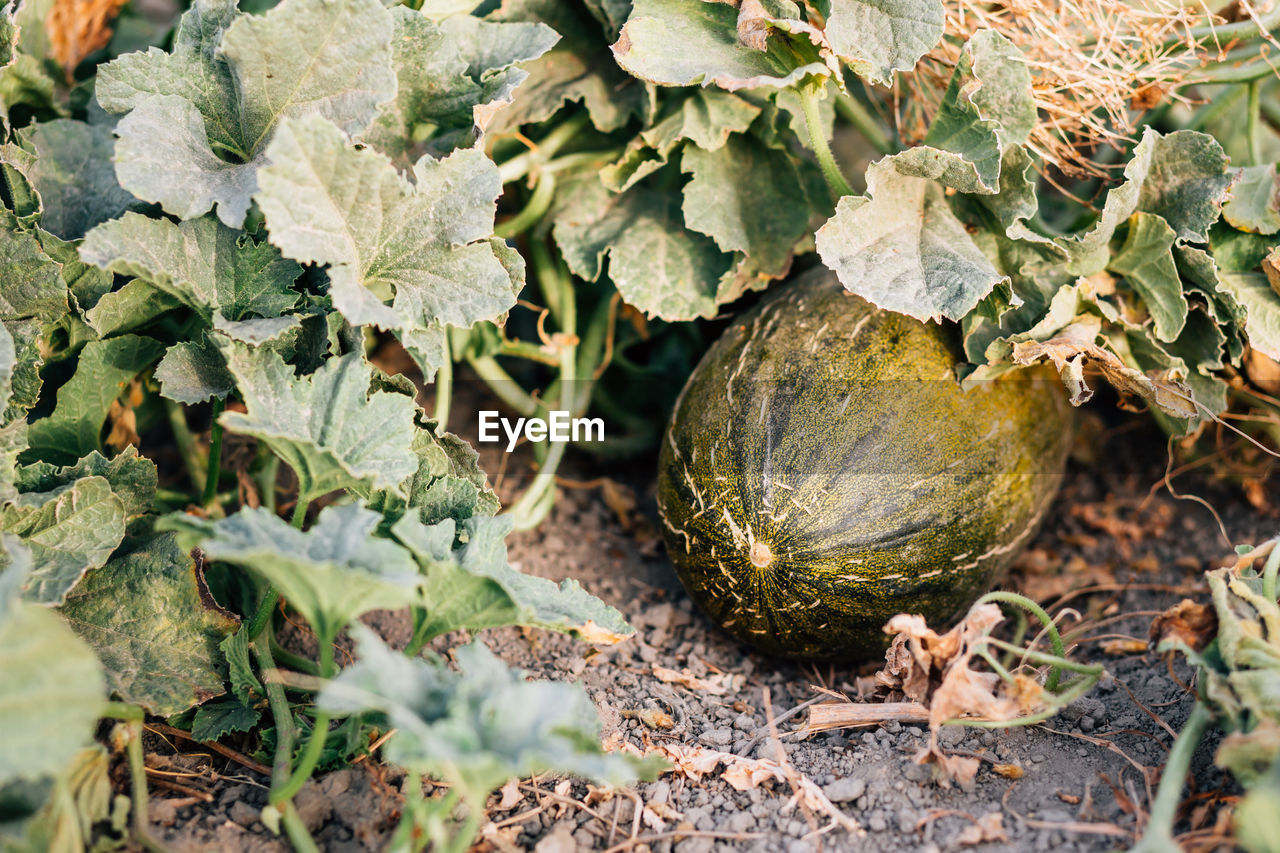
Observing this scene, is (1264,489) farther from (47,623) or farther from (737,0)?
(47,623)

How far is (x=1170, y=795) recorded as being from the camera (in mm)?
1204

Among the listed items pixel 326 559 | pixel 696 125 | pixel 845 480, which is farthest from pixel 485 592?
pixel 696 125

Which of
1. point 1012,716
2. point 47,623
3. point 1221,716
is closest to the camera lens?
point 47,623

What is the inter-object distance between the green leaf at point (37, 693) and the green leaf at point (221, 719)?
318mm

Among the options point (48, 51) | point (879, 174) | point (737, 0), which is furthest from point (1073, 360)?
point (48, 51)

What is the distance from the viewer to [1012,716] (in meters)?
1.45

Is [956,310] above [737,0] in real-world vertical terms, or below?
below

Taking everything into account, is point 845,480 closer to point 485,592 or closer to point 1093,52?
point 485,592

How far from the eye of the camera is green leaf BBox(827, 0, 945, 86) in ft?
5.39

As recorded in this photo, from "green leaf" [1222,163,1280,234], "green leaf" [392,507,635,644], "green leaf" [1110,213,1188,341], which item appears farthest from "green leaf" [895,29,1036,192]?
"green leaf" [392,507,635,644]

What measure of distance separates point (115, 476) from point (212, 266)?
390mm

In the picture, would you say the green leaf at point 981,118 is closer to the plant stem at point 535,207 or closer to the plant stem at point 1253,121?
the plant stem at point 1253,121

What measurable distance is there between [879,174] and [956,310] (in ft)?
1.04

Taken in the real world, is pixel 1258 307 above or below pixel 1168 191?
below
